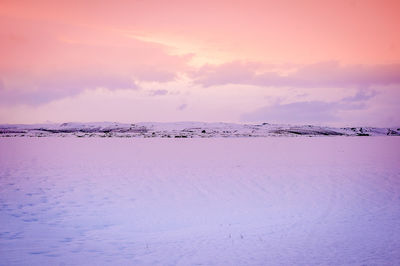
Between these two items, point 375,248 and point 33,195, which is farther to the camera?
point 33,195

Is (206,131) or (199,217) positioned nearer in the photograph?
(199,217)

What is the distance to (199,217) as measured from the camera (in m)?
9.20

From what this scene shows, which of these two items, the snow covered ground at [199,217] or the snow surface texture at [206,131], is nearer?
the snow covered ground at [199,217]

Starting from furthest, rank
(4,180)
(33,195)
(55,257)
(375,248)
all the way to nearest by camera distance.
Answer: (4,180)
(33,195)
(375,248)
(55,257)

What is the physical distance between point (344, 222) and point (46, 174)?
37.9ft

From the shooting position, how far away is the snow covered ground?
261 inches

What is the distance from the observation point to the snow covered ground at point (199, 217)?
261 inches

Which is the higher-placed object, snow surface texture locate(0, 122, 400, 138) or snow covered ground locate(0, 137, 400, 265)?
snow surface texture locate(0, 122, 400, 138)

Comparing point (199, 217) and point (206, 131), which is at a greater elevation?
point (206, 131)

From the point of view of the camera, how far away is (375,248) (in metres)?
6.93

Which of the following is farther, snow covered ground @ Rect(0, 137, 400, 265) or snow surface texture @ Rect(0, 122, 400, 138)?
snow surface texture @ Rect(0, 122, 400, 138)

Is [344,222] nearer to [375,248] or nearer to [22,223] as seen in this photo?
[375,248]

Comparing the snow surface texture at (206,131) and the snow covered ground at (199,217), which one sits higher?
the snow surface texture at (206,131)

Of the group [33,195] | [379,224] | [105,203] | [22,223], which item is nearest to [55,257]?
[22,223]
